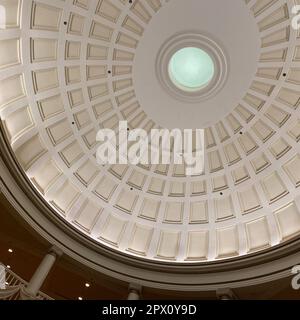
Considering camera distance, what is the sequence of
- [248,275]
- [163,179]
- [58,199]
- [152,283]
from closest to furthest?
[248,275] < [152,283] < [58,199] < [163,179]

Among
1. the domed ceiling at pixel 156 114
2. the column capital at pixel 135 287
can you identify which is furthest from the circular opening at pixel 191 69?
the column capital at pixel 135 287

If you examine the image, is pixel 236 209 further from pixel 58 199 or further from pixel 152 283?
pixel 58 199

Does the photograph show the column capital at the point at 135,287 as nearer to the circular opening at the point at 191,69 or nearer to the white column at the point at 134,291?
the white column at the point at 134,291

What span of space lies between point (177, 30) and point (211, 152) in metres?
6.00

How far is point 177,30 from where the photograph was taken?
1641 cm

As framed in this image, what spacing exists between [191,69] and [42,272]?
11.1m

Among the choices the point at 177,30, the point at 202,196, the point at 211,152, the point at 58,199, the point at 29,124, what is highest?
the point at 177,30

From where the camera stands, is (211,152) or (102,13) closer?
(102,13)

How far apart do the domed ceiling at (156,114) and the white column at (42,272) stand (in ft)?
5.82

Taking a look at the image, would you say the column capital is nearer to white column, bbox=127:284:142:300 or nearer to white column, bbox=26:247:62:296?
white column, bbox=127:284:142:300

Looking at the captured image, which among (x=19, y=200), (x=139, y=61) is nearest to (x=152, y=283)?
(x=19, y=200)

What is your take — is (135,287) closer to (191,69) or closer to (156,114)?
(156,114)
